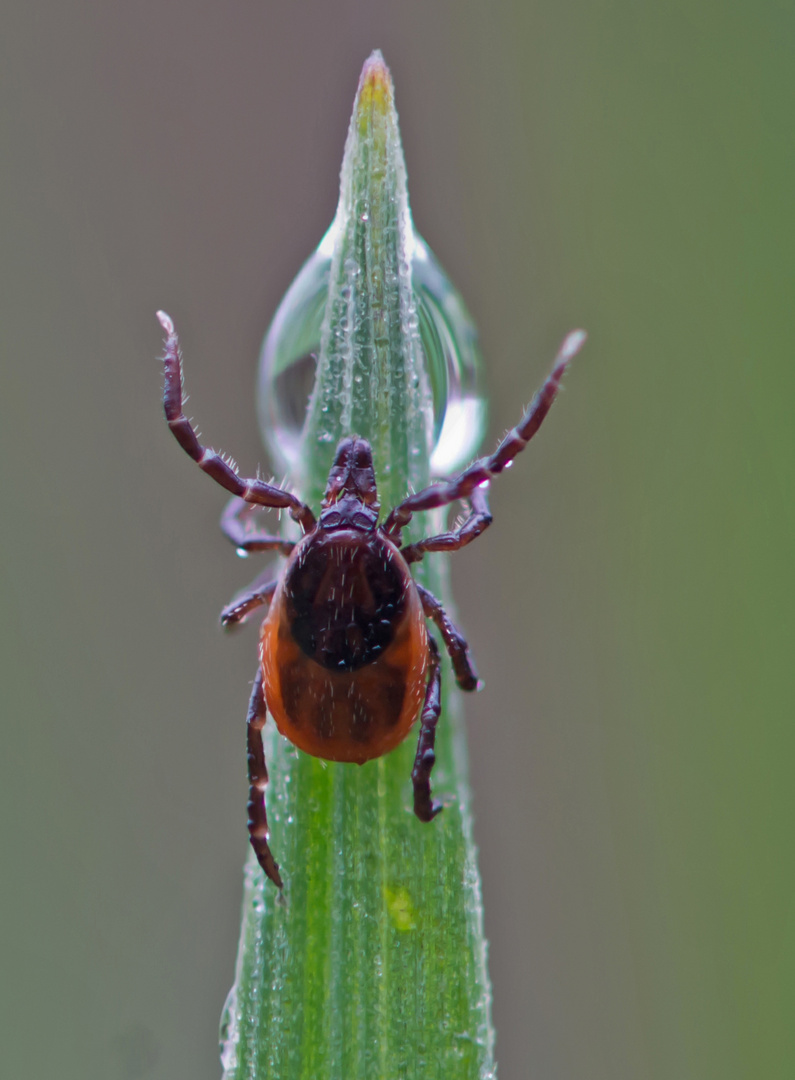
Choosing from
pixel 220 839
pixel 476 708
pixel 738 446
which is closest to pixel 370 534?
pixel 476 708

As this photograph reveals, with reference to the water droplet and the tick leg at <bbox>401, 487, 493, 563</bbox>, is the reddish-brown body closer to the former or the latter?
the tick leg at <bbox>401, 487, 493, 563</bbox>

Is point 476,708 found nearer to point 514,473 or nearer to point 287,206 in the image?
point 514,473

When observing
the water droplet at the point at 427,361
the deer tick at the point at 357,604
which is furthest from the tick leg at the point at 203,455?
the water droplet at the point at 427,361

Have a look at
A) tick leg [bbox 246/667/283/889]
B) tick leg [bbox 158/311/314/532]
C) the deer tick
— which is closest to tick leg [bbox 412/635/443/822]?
the deer tick

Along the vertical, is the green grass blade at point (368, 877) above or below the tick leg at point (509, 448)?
below

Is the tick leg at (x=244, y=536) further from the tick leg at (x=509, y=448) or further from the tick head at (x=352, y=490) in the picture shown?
the tick leg at (x=509, y=448)

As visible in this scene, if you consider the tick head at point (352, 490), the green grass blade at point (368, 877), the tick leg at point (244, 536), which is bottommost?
the green grass blade at point (368, 877)
